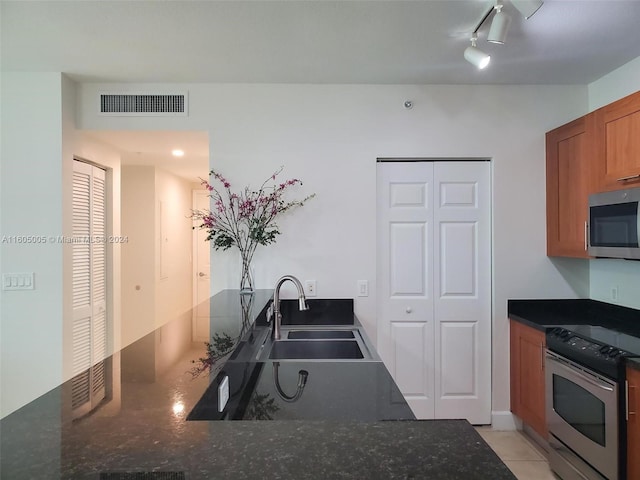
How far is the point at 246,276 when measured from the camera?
2.58 meters

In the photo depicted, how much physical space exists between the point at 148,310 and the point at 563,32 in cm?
428

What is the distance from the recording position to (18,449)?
53 centimetres

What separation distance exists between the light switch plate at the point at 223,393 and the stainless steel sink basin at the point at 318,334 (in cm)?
122

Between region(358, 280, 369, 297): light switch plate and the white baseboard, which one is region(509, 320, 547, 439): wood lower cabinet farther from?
region(358, 280, 369, 297): light switch plate

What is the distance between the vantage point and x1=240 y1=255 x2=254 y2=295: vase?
8.42 feet

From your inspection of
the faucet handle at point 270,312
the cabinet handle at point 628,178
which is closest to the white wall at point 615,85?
the cabinet handle at point 628,178

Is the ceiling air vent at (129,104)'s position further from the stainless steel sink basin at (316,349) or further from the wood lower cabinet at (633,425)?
the wood lower cabinet at (633,425)

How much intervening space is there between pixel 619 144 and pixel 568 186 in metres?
0.44

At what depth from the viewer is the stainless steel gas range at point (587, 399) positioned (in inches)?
67.1

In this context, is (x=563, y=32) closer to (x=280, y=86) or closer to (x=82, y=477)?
(x=280, y=86)

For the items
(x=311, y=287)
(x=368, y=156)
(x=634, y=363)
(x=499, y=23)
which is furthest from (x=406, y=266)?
(x=499, y=23)

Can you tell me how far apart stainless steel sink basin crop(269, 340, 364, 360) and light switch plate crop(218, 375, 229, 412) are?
1057 mm

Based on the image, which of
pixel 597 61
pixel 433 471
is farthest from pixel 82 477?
pixel 597 61

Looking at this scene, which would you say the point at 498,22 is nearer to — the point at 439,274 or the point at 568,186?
the point at 568,186
